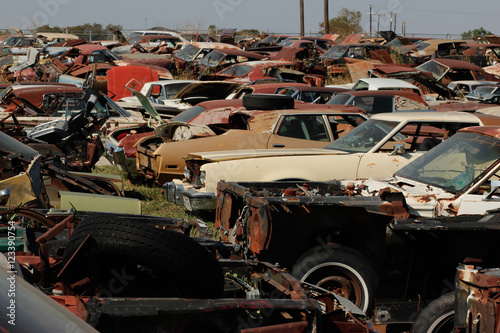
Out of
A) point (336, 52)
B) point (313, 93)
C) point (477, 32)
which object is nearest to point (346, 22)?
point (477, 32)

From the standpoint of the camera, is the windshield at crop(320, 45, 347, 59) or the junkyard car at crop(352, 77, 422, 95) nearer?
the junkyard car at crop(352, 77, 422, 95)

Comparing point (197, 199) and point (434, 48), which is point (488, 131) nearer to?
point (197, 199)

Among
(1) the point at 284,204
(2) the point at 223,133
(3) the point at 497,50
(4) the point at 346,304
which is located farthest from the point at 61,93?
(3) the point at 497,50

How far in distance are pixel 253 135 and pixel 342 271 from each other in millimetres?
4752

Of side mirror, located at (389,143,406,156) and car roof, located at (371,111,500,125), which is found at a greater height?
car roof, located at (371,111,500,125)

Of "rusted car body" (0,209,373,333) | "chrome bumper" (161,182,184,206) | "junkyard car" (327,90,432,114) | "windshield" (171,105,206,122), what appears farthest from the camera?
"junkyard car" (327,90,432,114)

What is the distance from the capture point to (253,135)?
32.8ft

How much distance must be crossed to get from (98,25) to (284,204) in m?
62.9

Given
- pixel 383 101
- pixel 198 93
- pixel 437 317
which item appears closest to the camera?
pixel 437 317

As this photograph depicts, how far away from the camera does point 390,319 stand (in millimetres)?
5254

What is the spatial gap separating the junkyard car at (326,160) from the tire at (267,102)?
7.81 ft

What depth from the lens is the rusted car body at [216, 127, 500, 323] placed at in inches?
208

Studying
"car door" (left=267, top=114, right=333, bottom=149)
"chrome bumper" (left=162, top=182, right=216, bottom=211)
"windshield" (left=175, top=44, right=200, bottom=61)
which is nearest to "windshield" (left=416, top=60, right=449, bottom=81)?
"windshield" (left=175, top=44, right=200, bottom=61)

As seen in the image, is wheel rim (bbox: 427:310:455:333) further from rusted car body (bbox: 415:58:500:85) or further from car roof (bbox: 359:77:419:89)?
rusted car body (bbox: 415:58:500:85)
